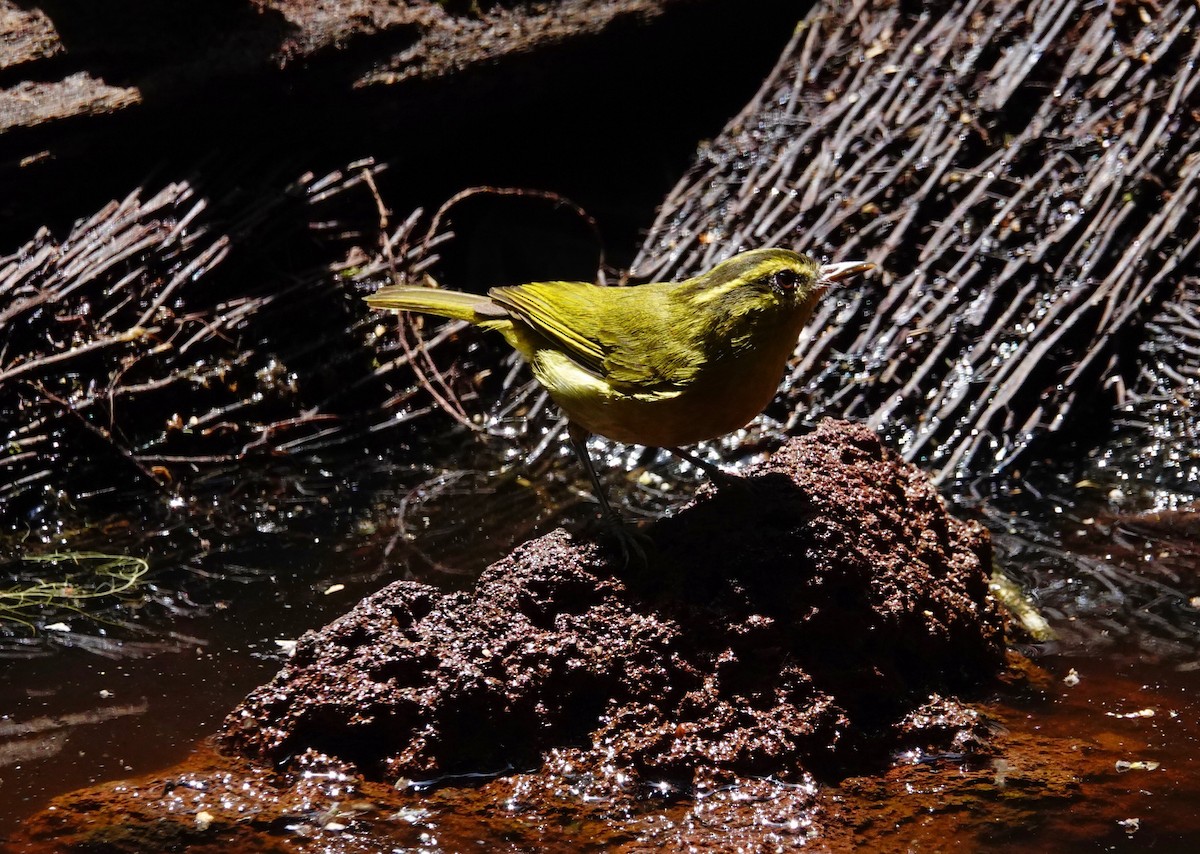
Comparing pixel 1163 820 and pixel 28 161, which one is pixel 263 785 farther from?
pixel 28 161

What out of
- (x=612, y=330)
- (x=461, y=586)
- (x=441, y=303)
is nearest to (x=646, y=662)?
(x=612, y=330)

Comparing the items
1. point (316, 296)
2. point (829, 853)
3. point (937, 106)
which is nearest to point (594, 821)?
point (829, 853)

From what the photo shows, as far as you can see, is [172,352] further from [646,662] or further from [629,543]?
[646,662]

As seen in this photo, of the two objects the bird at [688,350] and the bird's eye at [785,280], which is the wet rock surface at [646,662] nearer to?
the bird at [688,350]

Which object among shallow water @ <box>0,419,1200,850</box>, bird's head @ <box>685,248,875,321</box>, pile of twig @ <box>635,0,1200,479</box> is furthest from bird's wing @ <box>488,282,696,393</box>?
pile of twig @ <box>635,0,1200,479</box>

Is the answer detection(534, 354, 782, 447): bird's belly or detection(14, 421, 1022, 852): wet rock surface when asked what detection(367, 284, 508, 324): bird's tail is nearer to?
detection(534, 354, 782, 447): bird's belly

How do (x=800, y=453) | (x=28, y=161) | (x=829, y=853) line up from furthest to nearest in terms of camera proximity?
(x=28, y=161), (x=800, y=453), (x=829, y=853)

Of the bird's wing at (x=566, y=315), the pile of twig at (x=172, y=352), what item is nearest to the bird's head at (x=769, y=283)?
the bird's wing at (x=566, y=315)
